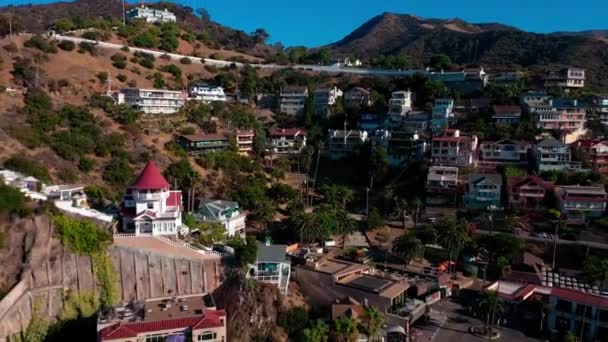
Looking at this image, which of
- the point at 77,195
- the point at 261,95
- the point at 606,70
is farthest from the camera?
the point at 606,70

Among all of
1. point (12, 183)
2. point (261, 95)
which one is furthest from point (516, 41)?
point (12, 183)

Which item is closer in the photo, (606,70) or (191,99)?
(191,99)

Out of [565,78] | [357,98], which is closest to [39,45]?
[357,98]

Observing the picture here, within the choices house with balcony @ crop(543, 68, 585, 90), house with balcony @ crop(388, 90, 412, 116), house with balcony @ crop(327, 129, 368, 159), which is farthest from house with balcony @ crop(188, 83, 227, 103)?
house with balcony @ crop(543, 68, 585, 90)

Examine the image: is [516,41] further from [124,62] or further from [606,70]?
[124,62]

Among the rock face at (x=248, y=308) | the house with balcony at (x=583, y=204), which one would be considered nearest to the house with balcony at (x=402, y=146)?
the house with balcony at (x=583, y=204)

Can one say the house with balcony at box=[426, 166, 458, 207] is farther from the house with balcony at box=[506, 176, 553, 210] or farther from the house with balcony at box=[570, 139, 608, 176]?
the house with balcony at box=[570, 139, 608, 176]
